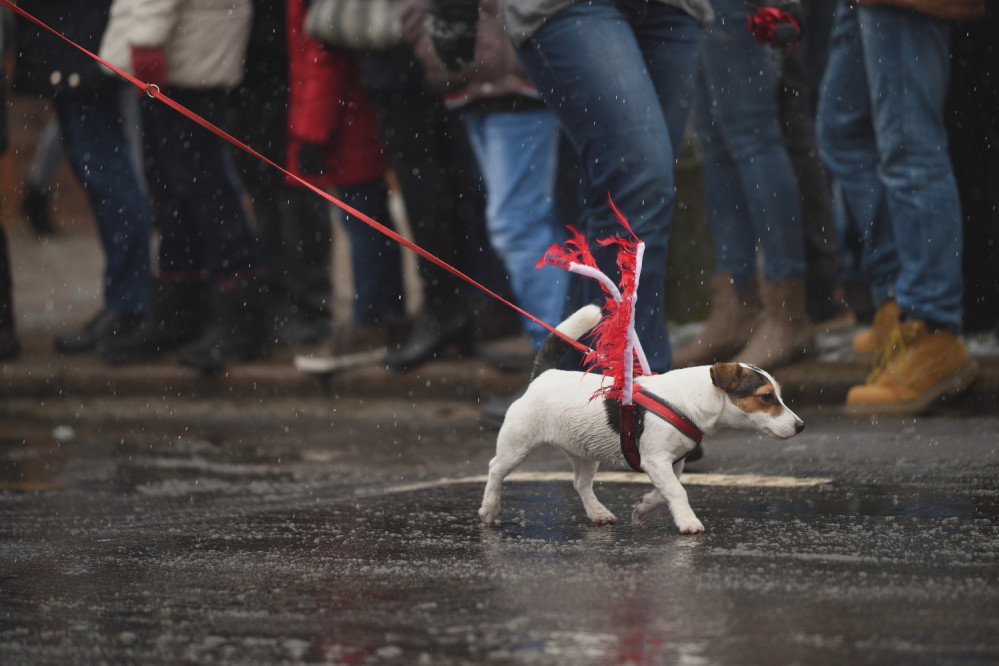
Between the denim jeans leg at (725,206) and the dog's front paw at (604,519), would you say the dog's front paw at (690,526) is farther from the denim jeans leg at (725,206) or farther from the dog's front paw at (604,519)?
the denim jeans leg at (725,206)

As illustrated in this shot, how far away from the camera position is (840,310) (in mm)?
7219

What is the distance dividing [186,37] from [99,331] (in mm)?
1836

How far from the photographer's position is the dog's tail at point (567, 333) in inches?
161

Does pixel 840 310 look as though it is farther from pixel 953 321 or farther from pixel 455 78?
pixel 455 78

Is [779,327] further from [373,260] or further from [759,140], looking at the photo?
[373,260]

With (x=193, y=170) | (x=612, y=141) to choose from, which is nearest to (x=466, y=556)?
(x=612, y=141)

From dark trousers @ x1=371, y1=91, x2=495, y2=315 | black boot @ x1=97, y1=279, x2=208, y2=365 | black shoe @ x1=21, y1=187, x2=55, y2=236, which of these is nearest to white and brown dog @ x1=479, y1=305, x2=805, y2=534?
dark trousers @ x1=371, y1=91, x2=495, y2=315

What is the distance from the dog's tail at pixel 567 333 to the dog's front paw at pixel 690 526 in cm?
58

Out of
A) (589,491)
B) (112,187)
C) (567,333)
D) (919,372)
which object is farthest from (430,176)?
(589,491)

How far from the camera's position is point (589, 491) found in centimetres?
411

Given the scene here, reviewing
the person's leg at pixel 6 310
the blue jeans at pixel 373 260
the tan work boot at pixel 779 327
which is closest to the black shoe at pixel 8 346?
the person's leg at pixel 6 310

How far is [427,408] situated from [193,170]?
1735mm

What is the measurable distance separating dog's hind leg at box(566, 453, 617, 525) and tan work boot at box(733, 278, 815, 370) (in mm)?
2179

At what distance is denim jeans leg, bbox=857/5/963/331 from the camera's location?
213 inches
